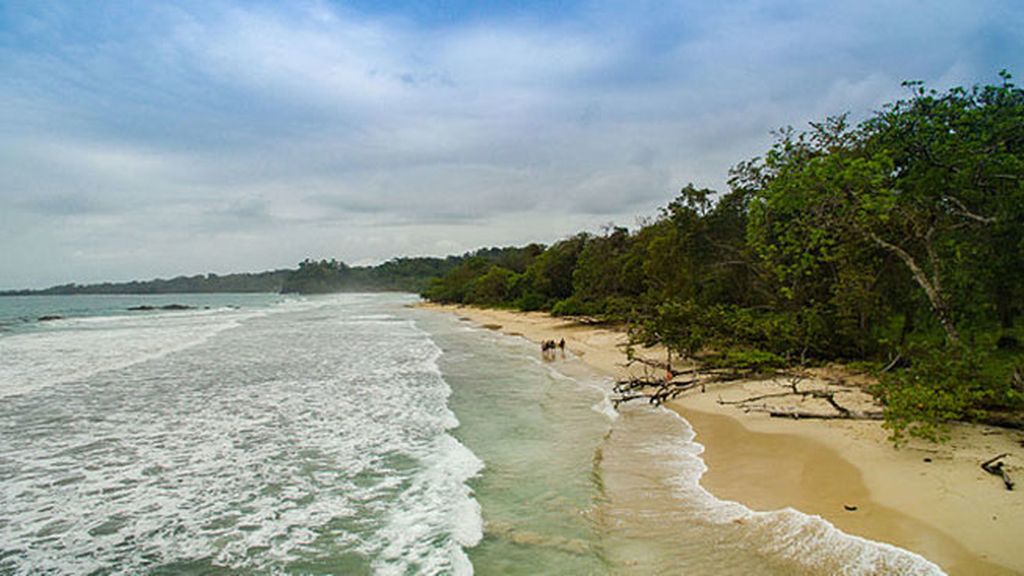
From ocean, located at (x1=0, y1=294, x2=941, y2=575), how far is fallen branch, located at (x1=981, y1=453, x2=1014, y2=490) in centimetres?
227

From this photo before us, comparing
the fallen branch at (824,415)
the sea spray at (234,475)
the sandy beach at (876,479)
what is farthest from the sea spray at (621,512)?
the fallen branch at (824,415)

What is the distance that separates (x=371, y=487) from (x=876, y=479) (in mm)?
7219

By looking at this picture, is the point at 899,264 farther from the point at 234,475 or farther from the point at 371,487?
the point at 234,475

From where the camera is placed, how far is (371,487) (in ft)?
27.8

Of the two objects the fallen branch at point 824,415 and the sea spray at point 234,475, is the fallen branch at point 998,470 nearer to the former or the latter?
the fallen branch at point 824,415

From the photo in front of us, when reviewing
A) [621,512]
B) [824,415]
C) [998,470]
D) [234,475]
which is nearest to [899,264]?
[824,415]

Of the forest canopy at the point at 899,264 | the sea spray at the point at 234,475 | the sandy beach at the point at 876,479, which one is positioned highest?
the forest canopy at the point at 899,264

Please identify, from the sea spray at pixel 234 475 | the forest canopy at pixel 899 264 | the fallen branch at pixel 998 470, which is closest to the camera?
the sea spray at pixel 234 475

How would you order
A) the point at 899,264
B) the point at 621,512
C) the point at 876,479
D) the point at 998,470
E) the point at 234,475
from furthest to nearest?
the point at 899,264 → the point at 234,475 → the point at 876,479 → the point at 621,512 → the point at 998,470

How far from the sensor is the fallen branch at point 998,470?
6.60m

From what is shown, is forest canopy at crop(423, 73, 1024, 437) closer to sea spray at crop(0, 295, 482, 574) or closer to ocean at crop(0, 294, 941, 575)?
ocean at crop(0, 294, 941, 575)

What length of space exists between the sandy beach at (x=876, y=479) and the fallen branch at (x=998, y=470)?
0.09 metres

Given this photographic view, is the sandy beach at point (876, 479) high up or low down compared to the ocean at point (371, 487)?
up

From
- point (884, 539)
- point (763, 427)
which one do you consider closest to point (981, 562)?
point (884, 539)
